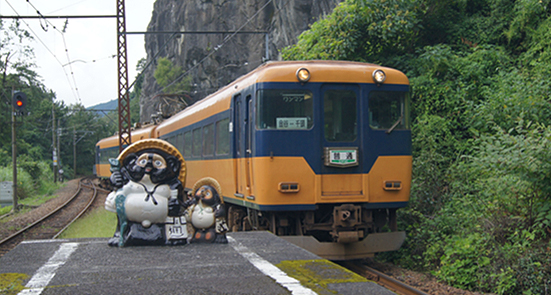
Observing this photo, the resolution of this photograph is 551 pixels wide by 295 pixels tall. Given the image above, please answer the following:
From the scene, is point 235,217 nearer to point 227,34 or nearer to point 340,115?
point 340,115

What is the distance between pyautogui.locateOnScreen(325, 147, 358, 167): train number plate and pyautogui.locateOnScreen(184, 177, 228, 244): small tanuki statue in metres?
2.68

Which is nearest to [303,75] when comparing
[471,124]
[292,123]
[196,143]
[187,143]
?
[292,123]

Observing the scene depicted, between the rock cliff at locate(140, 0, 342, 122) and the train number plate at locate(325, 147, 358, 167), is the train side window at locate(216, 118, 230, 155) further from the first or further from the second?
the rock cliff at locate(140, 0, 342, 122)

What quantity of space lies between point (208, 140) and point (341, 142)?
4.20m

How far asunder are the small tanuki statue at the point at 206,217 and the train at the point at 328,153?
2.19 metres

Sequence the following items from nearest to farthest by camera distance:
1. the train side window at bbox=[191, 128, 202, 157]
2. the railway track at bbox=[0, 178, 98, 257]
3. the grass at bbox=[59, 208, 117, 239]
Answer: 1. the railway track at bbox=[0, 178, 98, 257]
2. the train side window at bbox=[191, 128, 202, 157]
3. the grass at bbox=[59, 208, 117, 239]

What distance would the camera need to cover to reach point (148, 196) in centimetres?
542

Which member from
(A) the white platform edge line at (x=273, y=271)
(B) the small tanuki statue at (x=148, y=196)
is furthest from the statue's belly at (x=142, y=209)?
(A) the white platform edge line at (x=273, y=271)

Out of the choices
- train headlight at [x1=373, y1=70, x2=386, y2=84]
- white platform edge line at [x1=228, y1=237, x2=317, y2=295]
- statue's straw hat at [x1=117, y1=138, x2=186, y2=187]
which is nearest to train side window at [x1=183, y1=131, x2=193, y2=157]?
train headlight at [x1=373, y1=70, x2=386, y2=84]

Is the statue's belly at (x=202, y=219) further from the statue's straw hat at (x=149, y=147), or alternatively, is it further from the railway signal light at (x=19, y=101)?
the railway signal light at (x=19, y=101)

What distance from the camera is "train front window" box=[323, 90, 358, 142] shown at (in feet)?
26.8

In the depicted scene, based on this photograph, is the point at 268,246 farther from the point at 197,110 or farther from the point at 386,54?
the point at 386,54

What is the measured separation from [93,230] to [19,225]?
3340 millimetres

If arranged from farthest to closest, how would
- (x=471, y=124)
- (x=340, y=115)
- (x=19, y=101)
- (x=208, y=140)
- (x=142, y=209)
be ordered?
(x=19, y=101), (x=208, y=140), (x=471, y=124), (x=340, y=115), (x=142, y=209)
